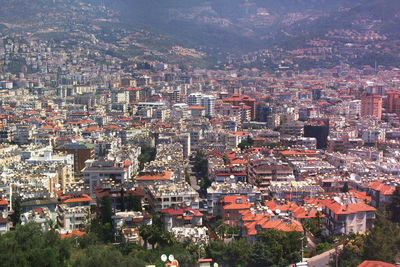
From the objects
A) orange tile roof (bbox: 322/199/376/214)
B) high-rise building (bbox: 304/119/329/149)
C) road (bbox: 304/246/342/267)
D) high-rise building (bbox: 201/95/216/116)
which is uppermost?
high-rise building (bbox: 201/95/216/116)

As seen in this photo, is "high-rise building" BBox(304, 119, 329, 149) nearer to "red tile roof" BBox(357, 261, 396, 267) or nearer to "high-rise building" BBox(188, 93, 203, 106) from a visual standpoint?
"high-rise building" BBox(188, 93, 203, 106)

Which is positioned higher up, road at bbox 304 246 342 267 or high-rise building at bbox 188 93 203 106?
Answer: high-rise building at bbox 188 93 203 106

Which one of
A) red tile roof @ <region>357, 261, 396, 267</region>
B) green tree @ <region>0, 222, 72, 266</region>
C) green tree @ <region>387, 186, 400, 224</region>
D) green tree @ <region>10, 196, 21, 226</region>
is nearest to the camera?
green tree @ <region>0, 222, 72, 266</region>

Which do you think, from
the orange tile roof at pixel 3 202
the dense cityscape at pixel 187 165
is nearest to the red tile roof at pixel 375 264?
the dense cityscape at pixel 187 165

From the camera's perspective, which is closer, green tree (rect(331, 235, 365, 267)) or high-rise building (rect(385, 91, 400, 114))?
green tree (rect(331, 235, 365, 267))

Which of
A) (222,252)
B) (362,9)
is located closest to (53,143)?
(222,252)

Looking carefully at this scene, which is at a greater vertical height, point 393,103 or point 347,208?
point 393,103

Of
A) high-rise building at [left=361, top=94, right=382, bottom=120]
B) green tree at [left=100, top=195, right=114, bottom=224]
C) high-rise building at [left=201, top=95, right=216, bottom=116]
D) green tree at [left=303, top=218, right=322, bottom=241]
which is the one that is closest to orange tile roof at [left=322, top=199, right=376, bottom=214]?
green tree at [left=303, top=218, right=322, bottom=241]

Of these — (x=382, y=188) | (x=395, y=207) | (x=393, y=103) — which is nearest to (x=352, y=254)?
(x=395, y=207)

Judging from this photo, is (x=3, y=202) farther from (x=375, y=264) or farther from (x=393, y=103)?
(x=393, y=103)

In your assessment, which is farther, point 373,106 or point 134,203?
point 373,106
